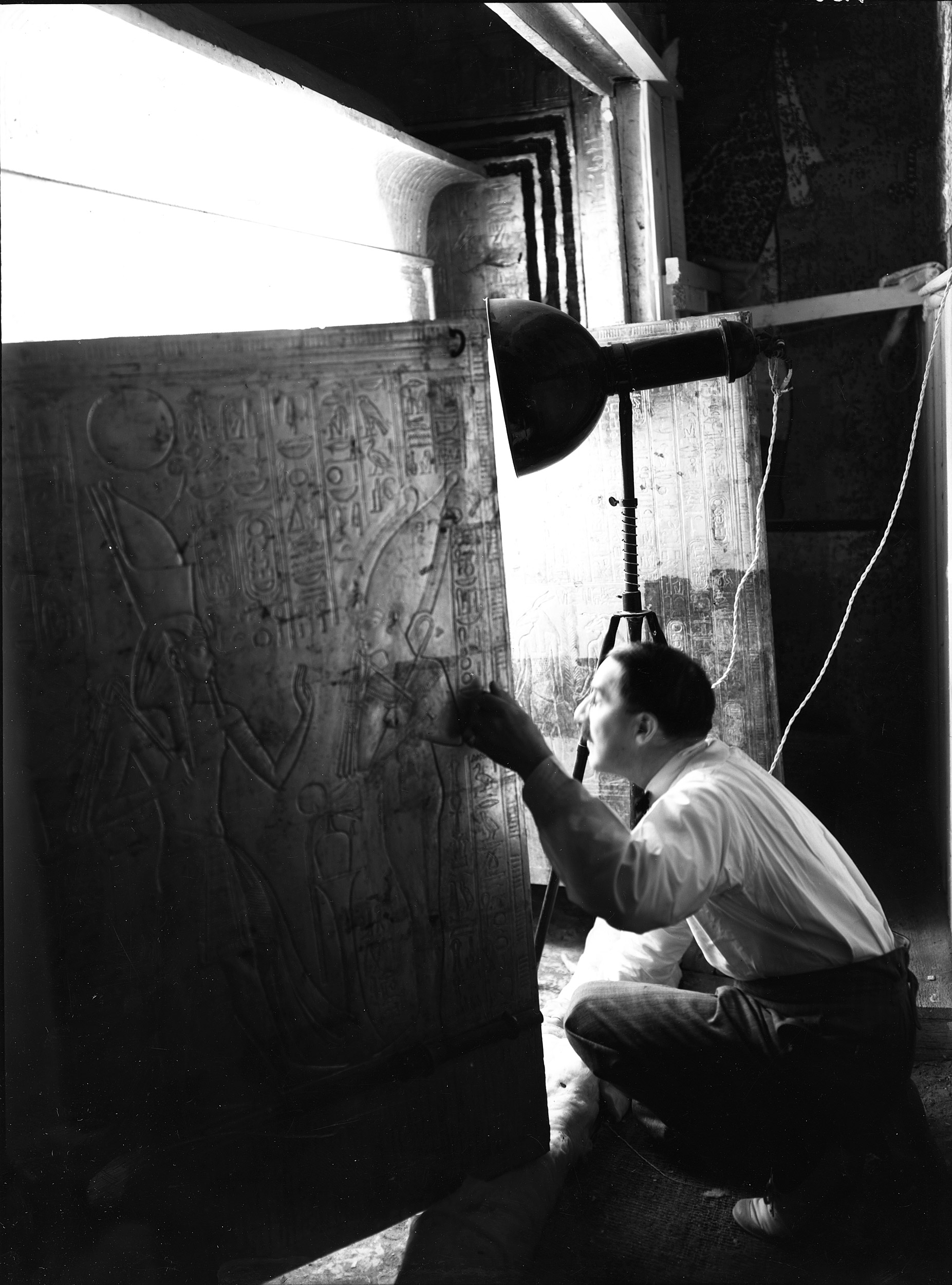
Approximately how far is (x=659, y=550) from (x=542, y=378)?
35.9 inches

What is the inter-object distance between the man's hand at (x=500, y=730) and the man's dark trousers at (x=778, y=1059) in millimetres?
472

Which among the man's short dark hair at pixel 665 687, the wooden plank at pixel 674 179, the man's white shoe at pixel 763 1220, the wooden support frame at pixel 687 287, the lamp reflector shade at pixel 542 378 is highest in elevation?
the wooden plank at pixel 674 179

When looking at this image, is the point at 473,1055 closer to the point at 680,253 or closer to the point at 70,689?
the point at 70,689

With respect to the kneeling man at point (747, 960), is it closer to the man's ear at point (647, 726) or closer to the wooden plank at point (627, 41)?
the man's ear at point (647, 726)

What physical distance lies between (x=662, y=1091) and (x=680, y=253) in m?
2.06

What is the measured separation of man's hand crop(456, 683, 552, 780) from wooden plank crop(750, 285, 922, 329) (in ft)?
5.05

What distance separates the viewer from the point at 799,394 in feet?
9.50

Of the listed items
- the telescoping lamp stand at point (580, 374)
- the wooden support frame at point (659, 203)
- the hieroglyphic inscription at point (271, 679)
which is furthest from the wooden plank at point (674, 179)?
the hieroglyphic inscription at point (271, 679)

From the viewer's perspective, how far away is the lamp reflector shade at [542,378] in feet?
4.77

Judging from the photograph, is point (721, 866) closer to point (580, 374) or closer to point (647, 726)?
point (647, 726)

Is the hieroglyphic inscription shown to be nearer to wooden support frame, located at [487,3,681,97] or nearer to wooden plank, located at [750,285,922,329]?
wooden support frame, located at [487,3,681,97]

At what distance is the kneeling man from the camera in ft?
4.36

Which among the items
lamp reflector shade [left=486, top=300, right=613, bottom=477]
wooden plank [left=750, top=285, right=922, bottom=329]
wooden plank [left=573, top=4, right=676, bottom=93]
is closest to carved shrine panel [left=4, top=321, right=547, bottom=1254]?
lamp reflector shade [left=486, top=300, right=613, bottom=477]

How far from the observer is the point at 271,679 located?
4.02ft
